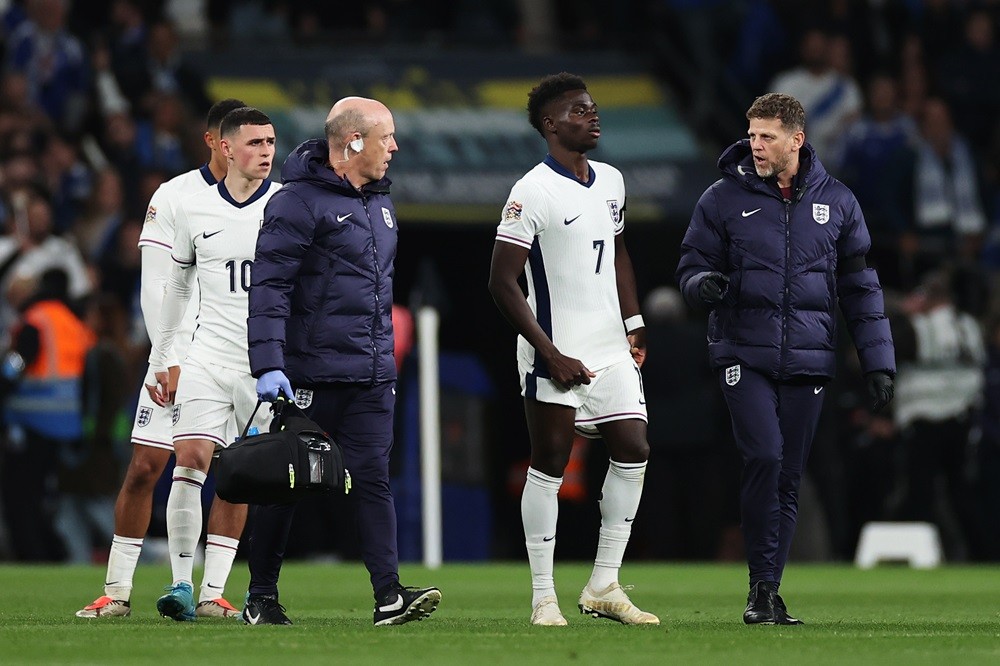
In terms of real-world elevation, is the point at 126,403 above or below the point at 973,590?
above

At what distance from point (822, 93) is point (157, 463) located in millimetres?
12549

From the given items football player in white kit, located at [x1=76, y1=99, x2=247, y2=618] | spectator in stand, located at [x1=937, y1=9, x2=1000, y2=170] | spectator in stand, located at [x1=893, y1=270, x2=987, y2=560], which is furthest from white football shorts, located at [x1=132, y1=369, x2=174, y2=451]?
spectator in stand, located at [x1=937, y1=9, x2=1000, y2=170]

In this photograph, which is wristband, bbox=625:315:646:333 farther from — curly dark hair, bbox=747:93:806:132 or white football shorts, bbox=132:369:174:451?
white football shorts, bbox=132:369:174:451

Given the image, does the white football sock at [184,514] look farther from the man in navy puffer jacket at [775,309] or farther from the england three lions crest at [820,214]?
the england three lions crest at [820,214]

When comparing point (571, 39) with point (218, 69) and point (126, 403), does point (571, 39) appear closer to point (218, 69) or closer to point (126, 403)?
point (218, 69)

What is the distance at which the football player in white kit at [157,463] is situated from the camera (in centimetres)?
1091

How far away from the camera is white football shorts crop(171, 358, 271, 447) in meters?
10.8

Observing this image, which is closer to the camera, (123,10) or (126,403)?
(126,403)

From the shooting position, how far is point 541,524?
1003cm

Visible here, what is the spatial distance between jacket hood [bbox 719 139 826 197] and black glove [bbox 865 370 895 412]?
94 centimetres

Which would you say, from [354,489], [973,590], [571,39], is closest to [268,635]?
[354,489]

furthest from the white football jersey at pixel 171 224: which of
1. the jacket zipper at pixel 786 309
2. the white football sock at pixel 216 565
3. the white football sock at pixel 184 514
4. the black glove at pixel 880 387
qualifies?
the black glove at pixel 880 387

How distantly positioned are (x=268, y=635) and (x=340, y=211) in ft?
6.46

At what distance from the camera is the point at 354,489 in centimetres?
1013
